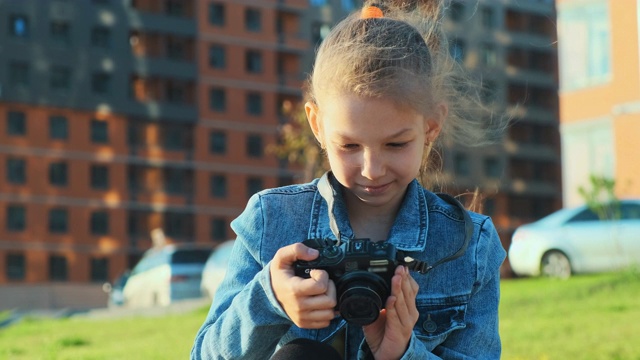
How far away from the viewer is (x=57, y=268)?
60.3 metres

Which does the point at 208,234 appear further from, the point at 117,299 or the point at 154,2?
the point at 117,299

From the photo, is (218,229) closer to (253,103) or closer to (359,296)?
(253,103)

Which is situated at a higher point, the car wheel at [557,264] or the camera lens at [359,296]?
the camera lens at [359,296]

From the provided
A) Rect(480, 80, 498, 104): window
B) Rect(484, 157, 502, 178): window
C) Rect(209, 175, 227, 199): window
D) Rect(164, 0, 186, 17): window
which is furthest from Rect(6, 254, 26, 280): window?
Rect(480, 80, 498, 104): window

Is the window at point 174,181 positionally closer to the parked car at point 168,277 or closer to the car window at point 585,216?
the parked car at point 168,277

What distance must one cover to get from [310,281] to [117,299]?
96.9 feet

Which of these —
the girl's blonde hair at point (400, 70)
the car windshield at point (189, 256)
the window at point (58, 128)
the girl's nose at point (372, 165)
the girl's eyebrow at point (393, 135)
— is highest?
the window at point (58, 128)

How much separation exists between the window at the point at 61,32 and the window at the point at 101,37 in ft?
4.31

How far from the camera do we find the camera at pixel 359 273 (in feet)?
8.51

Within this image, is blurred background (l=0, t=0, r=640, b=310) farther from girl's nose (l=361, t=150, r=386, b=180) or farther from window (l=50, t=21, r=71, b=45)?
girl's nose (l=361, t=150, r=386, b=180)

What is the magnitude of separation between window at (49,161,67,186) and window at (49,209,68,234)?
55.8 inches

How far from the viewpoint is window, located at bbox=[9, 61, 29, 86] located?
5781 cm

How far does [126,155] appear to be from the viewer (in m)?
62.2

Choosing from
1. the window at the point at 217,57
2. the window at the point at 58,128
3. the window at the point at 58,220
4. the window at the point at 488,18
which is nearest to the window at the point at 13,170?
the window at the point at 58,128
